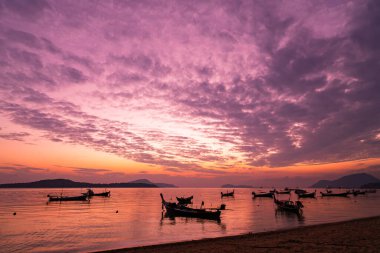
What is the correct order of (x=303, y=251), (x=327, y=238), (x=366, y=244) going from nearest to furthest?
1. (x=303, y=251)
2. (x=366, y=244)
3. (x=327, y=238)

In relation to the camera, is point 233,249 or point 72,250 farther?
point 72,250

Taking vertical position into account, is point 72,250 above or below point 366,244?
below

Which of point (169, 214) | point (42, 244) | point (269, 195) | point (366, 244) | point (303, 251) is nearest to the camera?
point (303, 251)

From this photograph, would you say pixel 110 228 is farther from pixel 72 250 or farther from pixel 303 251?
pixel 303 251

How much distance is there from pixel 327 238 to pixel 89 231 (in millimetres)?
27192

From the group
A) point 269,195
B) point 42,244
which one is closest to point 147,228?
point 42,244

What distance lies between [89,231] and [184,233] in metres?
12.1

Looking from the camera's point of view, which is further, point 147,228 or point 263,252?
point 147,228

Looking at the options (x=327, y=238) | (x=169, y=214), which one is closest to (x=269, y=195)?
(x=169, y=214)

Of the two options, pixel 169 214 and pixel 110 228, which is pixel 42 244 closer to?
pixel 110 228

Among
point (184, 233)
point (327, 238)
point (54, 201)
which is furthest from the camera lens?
point (54, 201)

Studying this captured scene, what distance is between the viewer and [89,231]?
34719 mm

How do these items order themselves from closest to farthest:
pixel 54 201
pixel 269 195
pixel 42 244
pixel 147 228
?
pixel 42 244
pixel 147 228
pixel 54 201
pixel 269 195

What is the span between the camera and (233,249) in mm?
20391
